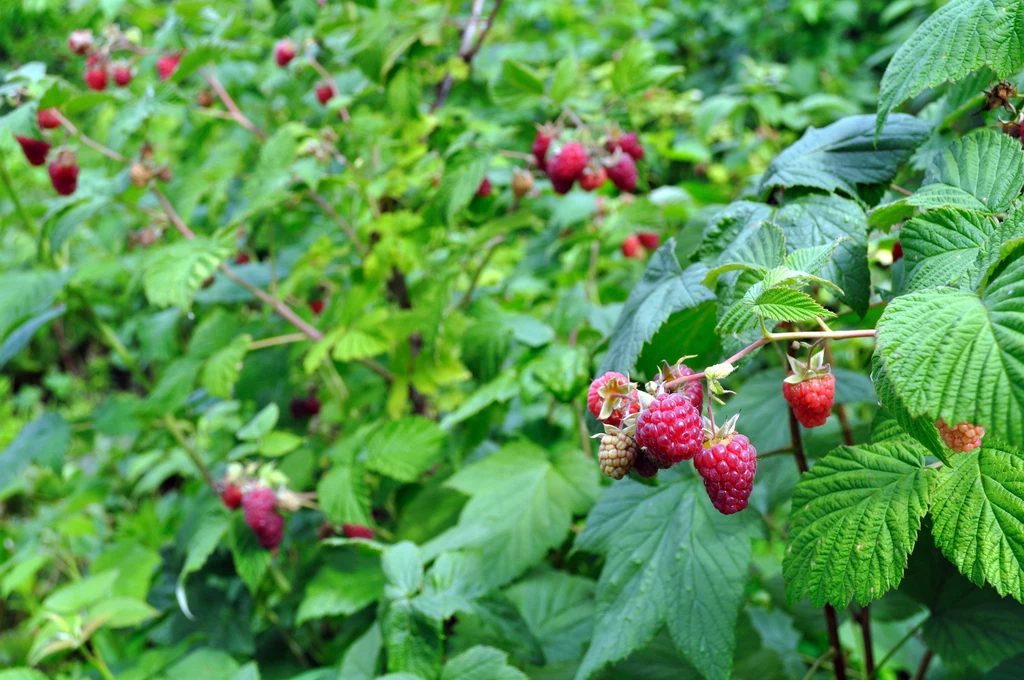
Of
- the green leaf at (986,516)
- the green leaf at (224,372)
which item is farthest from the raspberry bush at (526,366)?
the green leaf at (224,372)

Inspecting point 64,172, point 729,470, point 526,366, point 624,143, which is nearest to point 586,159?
point 624,143

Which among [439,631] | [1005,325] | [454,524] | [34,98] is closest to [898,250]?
[1005,325]

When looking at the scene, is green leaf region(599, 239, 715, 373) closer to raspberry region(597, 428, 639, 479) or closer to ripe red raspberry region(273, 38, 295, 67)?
raspberry region(597, 428, 639, 479)

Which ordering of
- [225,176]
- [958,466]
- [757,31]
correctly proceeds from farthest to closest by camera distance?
[757,31], [225,176], [958,466]

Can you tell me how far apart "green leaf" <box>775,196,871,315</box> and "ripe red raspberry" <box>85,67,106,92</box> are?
1959mm

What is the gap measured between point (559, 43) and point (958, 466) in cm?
261

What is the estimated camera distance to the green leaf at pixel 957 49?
0.82m

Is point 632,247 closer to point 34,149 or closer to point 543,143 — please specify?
point 543,143

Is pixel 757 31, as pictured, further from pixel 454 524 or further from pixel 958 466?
pixel 958 466

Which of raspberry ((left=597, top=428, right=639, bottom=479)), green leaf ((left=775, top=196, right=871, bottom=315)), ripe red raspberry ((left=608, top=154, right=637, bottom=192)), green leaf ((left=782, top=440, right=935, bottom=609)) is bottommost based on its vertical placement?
green leaf ((left=782, top=440, right=935, bottom=609))

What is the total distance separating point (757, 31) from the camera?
178 inches

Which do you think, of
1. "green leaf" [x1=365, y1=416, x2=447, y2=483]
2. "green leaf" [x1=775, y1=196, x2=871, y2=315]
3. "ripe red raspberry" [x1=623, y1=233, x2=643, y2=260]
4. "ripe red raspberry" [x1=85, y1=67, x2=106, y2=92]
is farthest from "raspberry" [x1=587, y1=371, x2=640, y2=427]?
"ripe red raspberry" [x1=85, y1=67, x2=106, y2=92]

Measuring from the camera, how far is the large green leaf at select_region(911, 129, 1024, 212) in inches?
32.4

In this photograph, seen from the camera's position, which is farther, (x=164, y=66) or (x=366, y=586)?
(x=164, y=66)
